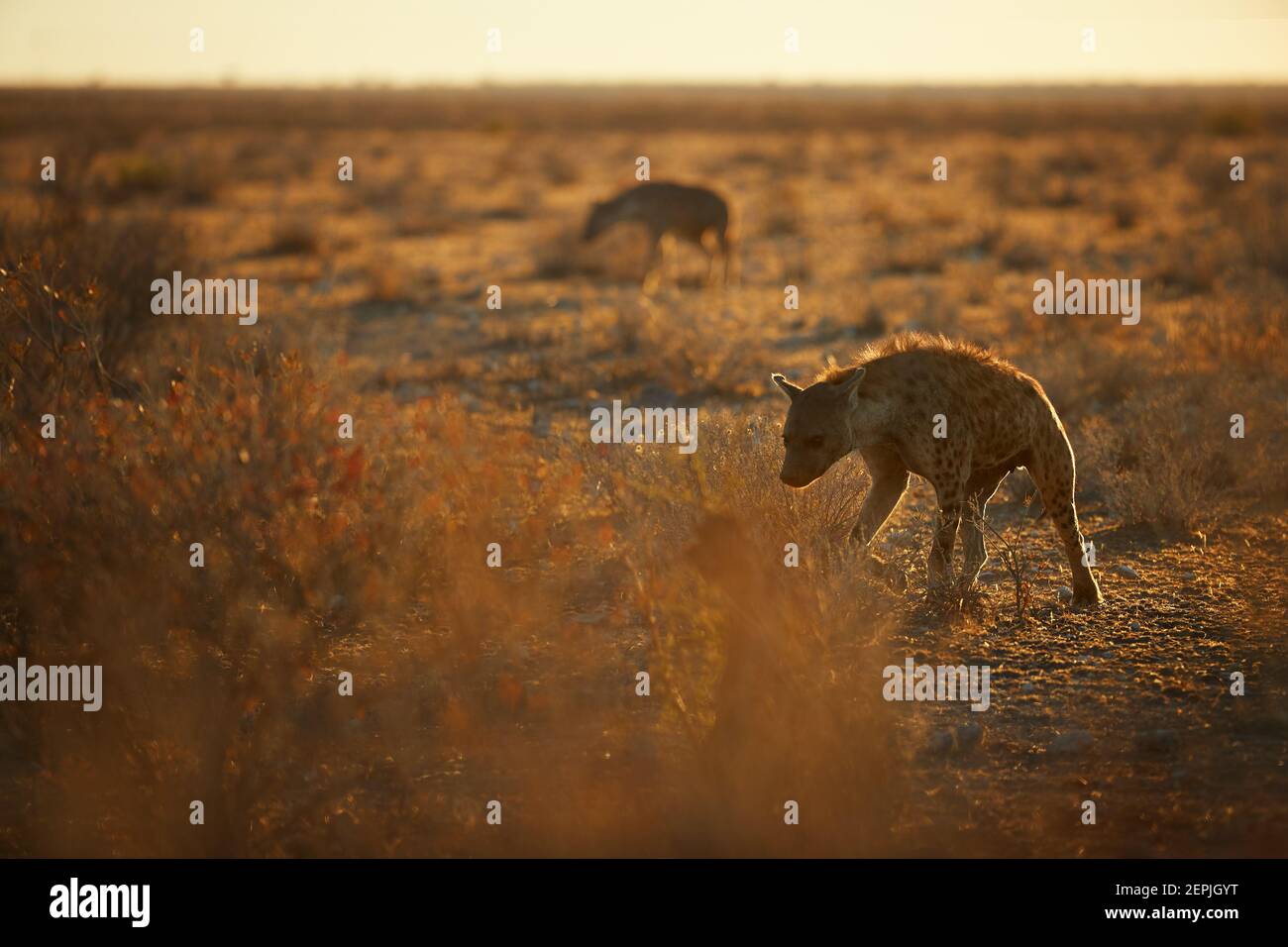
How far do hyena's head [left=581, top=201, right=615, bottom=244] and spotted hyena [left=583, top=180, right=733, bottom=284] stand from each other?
3 centimetres

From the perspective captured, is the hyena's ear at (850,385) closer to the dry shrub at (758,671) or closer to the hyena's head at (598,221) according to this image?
the dry shrub at (758,671)

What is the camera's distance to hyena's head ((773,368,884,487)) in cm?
619

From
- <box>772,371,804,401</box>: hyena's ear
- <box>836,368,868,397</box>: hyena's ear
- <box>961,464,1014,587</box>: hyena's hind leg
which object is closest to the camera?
<box>836,368,868,397</box>: hyena's ear

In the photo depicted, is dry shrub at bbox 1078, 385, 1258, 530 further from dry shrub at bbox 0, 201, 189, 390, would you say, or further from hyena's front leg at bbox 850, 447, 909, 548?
dry shrub at bbox 0, 201, 189, 390

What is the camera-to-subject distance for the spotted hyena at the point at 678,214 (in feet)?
64.8

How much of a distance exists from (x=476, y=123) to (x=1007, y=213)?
156 ft

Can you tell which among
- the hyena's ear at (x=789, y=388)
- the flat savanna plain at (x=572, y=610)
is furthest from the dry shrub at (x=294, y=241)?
the hyena's ear at (x=789, y=388)

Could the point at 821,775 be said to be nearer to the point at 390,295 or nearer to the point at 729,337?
the point at 729,337

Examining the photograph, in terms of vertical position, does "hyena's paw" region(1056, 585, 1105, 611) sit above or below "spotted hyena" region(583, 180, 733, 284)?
below

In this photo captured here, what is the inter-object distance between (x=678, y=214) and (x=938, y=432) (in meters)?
14.0

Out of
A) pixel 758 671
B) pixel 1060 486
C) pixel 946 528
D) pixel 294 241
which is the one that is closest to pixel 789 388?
pixel 946 528

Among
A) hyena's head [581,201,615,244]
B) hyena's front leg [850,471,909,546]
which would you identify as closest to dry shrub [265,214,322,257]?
hyena's head [581,201,615,244]

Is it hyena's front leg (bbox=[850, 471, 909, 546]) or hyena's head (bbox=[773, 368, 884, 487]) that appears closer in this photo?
hyena's head (bbox=[773, 368, 884, 487])
